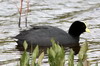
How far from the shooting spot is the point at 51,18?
48.8 feet

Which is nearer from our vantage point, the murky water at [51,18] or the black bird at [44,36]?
the murky water at [51,18]

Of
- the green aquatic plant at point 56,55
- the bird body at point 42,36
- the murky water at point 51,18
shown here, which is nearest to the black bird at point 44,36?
the bird body at point 42,36

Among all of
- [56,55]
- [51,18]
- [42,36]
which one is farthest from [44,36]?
[56,55]

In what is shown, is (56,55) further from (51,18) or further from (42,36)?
(51,18)

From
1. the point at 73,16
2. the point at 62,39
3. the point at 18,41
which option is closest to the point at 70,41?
the point at 62,39

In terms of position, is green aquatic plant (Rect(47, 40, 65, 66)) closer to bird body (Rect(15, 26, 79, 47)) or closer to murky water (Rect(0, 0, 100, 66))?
murky water (Rect(0, 0, 100, 66))

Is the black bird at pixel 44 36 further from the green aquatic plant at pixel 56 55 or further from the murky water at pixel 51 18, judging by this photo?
the green aquatic plant at pixel 56 55

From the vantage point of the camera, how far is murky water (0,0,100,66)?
436 inches

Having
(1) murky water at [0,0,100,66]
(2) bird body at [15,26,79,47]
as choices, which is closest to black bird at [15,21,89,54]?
(2) bird body at [15,26,79,47]

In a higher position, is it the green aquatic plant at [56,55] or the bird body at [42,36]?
the green aquatic plant at [56,55]

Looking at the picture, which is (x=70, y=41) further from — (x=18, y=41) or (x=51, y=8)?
(x=51, y=8)

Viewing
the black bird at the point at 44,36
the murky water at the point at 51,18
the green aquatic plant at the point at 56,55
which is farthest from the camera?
the black bird at the point at 44,36

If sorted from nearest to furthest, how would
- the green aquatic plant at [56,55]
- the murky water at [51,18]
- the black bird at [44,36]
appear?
the green aquatic plant at [56,55], the murky water at [51,18], the black bird at [44,36]

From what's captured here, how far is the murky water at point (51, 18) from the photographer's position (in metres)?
11.1
